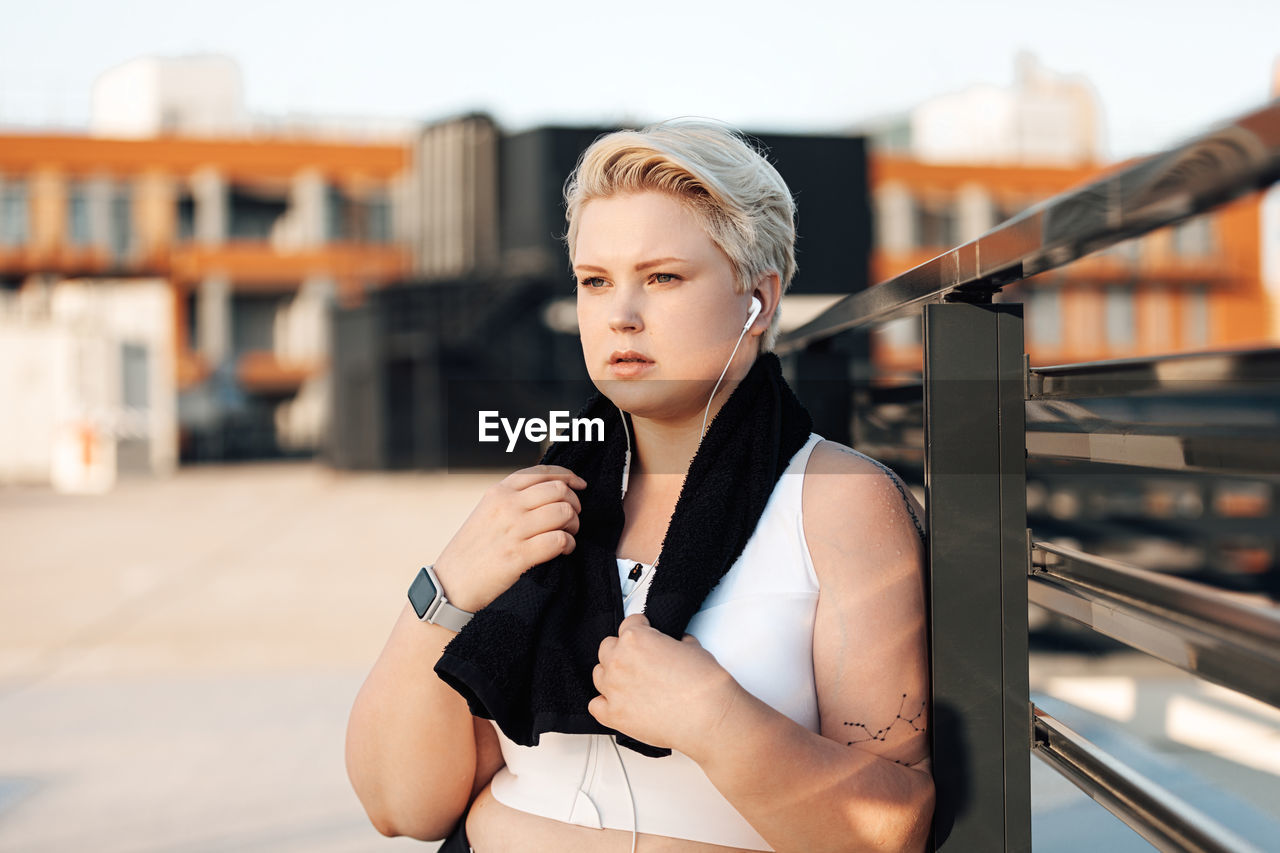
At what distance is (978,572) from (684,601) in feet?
1.01

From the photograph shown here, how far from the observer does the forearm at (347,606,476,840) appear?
1.24m

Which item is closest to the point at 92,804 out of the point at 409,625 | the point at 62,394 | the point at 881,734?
the point at 409,625

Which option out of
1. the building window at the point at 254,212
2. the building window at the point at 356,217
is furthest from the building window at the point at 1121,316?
the building window at the point at 254,212

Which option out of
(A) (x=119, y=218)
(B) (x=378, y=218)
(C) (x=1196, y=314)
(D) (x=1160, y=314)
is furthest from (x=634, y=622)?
(C) (x=1196, y=314)

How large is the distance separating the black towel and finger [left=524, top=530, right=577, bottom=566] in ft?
0.11

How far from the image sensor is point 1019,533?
1105 mm

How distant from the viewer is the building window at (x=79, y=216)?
2695 centimetres

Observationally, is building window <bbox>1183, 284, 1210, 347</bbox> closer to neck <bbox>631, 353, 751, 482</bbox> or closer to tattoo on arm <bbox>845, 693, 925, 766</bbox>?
neck <bbox>631, 353, 751, 482</bbox>

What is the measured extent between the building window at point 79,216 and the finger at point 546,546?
2987 cm

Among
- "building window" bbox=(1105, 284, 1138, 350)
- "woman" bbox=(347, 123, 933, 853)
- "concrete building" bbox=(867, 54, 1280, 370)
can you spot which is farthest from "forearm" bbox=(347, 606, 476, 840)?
"building window" bbox=(1105, 284, 1138, 350)

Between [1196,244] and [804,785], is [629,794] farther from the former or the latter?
[1196,244]

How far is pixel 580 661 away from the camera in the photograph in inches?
45.1

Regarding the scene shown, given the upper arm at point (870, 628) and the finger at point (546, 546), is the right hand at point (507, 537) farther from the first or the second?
the upper arm at point (870, 628)

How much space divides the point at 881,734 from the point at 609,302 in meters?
0.54
